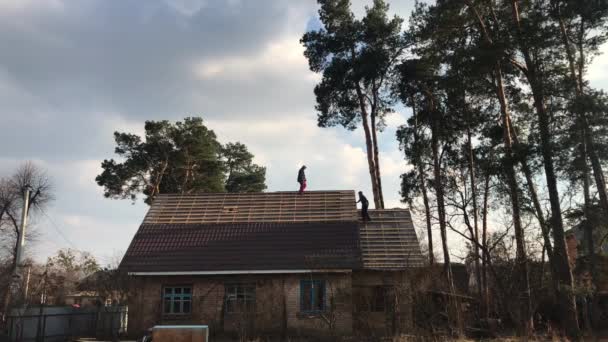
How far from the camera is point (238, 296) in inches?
827

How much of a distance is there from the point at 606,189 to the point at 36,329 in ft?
73.1

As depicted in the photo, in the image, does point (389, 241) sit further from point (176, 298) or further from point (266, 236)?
point (176, 298)

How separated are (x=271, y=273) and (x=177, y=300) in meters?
4.04

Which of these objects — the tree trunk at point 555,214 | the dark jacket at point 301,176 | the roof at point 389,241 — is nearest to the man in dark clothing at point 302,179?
the dark jacket at point 301,176

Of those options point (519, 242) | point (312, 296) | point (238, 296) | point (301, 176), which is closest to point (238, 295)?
point (238, 296)

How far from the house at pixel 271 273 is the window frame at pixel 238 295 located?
40 mm

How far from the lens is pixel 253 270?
2072cm

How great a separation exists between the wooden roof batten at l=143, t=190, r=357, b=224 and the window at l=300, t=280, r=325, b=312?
3.99 meters

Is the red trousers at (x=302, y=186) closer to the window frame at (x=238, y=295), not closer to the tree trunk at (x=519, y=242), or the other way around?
the window frame at (x=238, y=295)

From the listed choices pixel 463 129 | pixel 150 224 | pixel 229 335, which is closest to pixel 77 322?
pixel 150 224

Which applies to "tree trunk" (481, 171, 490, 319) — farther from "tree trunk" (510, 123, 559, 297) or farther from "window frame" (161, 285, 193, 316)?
"window frame" (161, 285, 193, 316)

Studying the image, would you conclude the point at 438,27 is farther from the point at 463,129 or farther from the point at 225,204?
the point at 225,204

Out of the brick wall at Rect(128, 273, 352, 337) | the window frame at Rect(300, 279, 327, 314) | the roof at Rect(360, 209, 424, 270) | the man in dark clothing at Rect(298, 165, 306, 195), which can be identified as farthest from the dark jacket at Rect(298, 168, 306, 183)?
the window frame at Rect(300, 279, 327, 314)

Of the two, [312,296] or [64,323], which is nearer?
[312,296]
